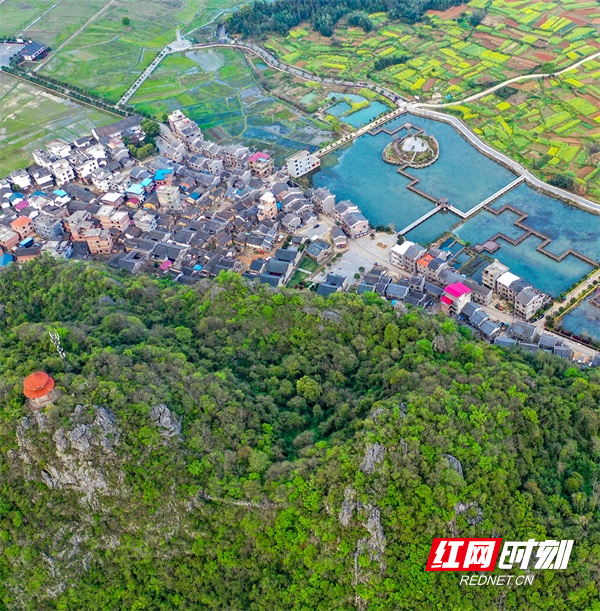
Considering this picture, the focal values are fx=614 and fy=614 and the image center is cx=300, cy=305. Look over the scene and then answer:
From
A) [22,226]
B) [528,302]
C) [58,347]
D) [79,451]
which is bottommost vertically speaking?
[528,302]

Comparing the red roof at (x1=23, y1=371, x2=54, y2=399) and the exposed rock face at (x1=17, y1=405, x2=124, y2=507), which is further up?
the red roof at (x1=23, y1=371, x2=54, y2=399)

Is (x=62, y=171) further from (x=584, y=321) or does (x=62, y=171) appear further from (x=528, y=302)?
(x=584, y=321)

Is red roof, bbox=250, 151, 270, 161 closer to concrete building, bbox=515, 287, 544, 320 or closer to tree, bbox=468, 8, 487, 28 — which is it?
concrete building, bbox=515, 287, 544, 320

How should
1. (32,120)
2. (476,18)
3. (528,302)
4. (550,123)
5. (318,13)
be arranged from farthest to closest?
(318,13) → (476,18) → (32,120) → (550,123) → (528,302)

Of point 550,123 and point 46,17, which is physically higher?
point 46,17

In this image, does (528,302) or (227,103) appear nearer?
(528,302)

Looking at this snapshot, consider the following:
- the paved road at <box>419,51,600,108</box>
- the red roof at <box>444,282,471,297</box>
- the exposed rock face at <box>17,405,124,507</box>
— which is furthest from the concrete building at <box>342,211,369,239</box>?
the exposed rock face at <box>17,405,124,507</box>

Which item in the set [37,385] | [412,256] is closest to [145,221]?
[412,256]
